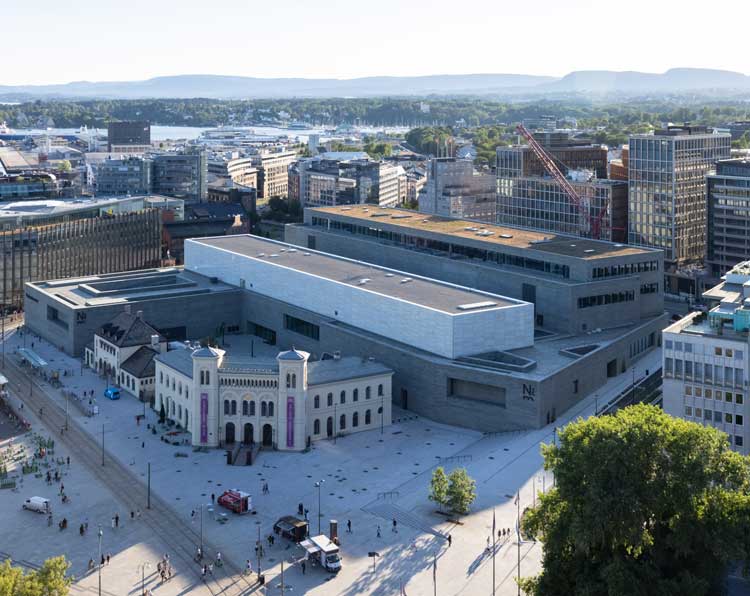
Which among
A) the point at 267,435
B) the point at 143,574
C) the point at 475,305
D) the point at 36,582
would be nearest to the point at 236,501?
the point at 143,574

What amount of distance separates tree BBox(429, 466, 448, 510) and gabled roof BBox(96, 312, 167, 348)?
4454 cm

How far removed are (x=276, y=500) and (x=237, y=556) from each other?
363 inches

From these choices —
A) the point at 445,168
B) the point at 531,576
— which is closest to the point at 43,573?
the point at 531,576

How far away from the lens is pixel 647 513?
59812 millimetres

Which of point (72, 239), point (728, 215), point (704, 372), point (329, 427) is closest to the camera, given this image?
point (704, 372)

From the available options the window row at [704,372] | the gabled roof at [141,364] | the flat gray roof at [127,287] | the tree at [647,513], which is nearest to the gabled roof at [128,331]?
the gabled roof at [141,364]

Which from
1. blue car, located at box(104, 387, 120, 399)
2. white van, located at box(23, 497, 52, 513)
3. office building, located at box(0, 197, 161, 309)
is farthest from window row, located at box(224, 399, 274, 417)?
office building, located at box(0, 197, 161, 309)

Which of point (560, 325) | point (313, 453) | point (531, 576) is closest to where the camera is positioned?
point (531, 576)

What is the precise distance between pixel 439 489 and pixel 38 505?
89.5 feet

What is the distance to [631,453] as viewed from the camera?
60.1 metres

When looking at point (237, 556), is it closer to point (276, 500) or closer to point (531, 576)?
point (276, 500)

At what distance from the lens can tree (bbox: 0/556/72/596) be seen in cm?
5208

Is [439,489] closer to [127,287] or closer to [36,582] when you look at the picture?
[36,582]

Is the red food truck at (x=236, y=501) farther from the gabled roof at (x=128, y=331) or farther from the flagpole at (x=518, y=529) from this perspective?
the gabled roof at (x=128, y=331)
